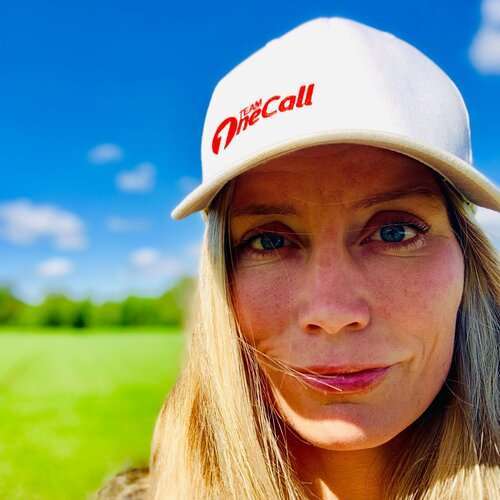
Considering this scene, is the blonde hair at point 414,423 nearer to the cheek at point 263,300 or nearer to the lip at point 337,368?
the cheek at point 263,300

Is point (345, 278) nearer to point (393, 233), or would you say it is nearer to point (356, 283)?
point (356, 283)

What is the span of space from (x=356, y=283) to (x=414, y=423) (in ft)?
1.65

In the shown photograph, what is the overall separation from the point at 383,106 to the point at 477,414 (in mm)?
828

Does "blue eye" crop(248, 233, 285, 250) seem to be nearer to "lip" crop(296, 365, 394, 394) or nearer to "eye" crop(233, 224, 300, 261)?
"eye" crop(233, 224, 300, 261)

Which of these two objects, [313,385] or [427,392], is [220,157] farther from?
[427,392]

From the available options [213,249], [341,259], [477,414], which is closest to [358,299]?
[341,259]

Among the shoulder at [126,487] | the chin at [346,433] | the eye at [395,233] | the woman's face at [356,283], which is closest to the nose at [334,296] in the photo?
the woman's face at [356,283]

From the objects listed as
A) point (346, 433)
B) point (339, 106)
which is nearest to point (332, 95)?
point (339, 106)

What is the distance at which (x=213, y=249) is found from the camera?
1.41 metres

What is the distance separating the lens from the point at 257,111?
1248 mm

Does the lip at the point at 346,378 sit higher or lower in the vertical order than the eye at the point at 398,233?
lower

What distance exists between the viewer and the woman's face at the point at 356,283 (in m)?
1.23

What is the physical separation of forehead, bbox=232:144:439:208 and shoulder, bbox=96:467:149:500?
47.6 inches

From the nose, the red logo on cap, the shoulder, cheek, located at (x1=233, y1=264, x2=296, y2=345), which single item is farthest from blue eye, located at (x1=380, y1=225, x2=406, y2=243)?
the shoulder
